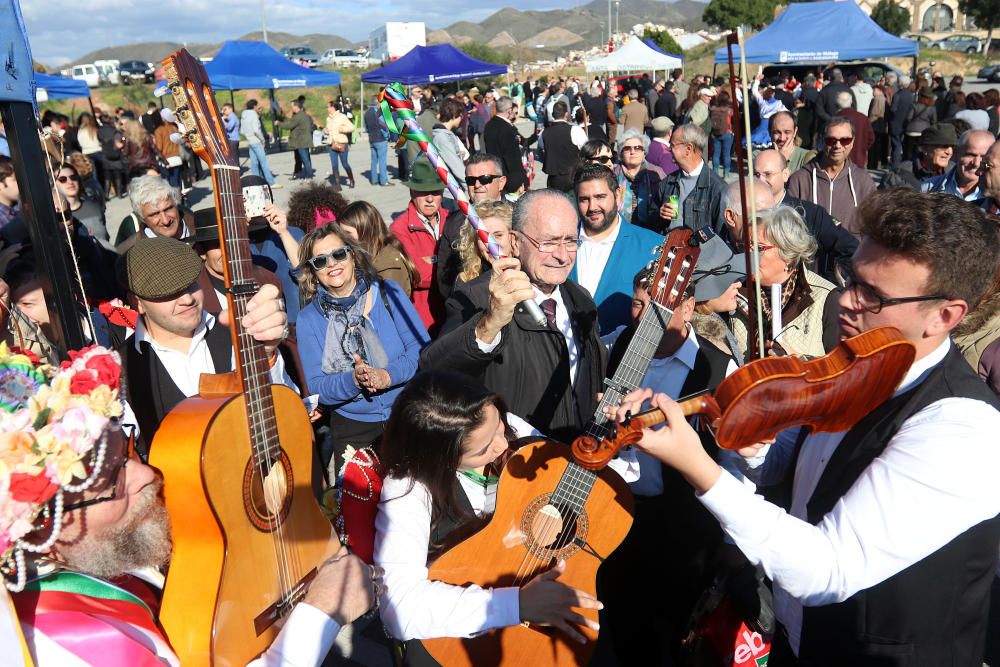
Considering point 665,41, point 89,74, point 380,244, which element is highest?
point 89,74

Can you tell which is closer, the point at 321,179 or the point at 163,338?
the point at 163,338

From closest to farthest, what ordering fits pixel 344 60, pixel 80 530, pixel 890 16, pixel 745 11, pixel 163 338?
pixel 80 530, pixel 163 338, pixel 344 60, pixel 890 16, pixel 745 11

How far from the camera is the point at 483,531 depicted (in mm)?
2342

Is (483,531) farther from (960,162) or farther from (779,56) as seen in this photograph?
(779,56)

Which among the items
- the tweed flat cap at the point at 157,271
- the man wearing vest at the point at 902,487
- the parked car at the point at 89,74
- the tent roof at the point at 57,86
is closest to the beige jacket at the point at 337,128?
the tent roof at the point at 57,86

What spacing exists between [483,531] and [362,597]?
460 millimetres

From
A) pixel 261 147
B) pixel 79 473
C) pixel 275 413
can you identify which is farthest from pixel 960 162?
pixel 261 147

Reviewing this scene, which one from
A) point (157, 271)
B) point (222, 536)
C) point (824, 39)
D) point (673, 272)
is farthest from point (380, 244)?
point (824, 39)

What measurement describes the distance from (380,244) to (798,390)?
11.7ft

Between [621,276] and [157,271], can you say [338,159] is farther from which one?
[157,271]

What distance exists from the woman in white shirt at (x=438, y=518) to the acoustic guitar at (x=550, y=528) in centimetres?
8

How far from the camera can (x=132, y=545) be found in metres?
1.77

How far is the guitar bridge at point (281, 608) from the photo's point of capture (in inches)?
85.2

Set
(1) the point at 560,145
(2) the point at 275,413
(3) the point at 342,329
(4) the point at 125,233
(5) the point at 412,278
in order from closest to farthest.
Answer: (2) the point at 275,413
(3) the point at 342,329
(5) the point at 412,278
(4) the point at 125,233
(1) the point at 560,145
